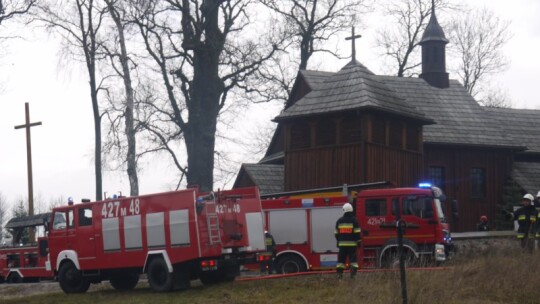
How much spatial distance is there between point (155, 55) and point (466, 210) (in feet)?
58.1

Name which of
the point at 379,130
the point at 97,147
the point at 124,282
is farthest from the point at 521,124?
the point at 124,282

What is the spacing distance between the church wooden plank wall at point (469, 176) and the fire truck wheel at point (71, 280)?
2524cm

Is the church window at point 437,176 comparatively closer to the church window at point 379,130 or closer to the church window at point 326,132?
the church window at point 379,130

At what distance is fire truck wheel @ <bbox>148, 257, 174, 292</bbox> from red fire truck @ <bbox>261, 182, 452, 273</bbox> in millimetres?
5247

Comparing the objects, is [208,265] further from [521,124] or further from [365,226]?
[521,124]

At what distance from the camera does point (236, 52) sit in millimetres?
40000

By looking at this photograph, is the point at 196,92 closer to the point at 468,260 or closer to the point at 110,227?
the point at 110,227

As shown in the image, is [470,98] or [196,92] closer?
[196,92]

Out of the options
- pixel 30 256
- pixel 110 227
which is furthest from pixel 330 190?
pixel 30 256

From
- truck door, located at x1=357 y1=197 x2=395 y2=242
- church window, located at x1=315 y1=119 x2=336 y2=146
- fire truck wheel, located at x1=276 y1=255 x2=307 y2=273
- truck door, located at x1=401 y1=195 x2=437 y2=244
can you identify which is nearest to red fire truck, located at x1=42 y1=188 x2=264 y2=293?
truck door, located at x1=357 y1=197 x2=395 y2=242

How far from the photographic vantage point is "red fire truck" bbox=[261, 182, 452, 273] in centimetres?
2545

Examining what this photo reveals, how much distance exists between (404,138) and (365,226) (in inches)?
640

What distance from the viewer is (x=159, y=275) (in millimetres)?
23312

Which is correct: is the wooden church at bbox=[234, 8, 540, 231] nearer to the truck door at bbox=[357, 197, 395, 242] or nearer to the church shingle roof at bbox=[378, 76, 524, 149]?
the church shingle roof at bbox=[378, 76, 524, 149]
